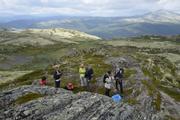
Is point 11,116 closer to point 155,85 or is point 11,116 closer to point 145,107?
point 145,107

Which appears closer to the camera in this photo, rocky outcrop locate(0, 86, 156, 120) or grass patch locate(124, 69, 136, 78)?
rocky outcrop locate(0, 86, 156, 120)

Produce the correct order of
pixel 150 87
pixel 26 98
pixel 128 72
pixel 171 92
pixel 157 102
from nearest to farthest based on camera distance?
pixel 26 98, pixel 157 102, pixel 150 87, pixel 171 92, pixel 128 72

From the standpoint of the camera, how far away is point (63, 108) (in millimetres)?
37844

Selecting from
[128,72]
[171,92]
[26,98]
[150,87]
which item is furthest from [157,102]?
A: [26,98]

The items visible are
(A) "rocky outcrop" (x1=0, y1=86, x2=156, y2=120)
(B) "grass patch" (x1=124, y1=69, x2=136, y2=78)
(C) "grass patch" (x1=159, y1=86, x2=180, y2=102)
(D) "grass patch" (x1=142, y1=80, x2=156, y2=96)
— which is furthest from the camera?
(B) "grass patch" (x1=124, y1=69, x2=136, y2=78)

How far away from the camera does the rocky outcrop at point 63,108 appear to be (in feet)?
117

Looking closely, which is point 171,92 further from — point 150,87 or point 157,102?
point 157,102

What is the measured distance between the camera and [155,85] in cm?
6650

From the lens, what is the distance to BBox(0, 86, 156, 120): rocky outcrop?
117 ft

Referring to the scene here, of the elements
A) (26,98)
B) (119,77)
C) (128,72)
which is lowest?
(128,72)

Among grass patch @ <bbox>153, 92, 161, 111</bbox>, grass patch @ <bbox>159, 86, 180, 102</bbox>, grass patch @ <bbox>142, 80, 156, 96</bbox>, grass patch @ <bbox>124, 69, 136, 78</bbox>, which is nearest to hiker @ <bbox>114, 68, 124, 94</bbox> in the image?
grass patch @ <bbox>142, 80, 156, 96</bbox>

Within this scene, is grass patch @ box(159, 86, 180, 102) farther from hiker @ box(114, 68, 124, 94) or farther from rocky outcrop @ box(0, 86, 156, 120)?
rocky outcrop @ box(0, 86, 156, 120)

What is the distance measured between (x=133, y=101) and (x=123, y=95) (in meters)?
2.43

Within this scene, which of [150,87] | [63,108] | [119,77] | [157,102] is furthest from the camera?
[150,87]
